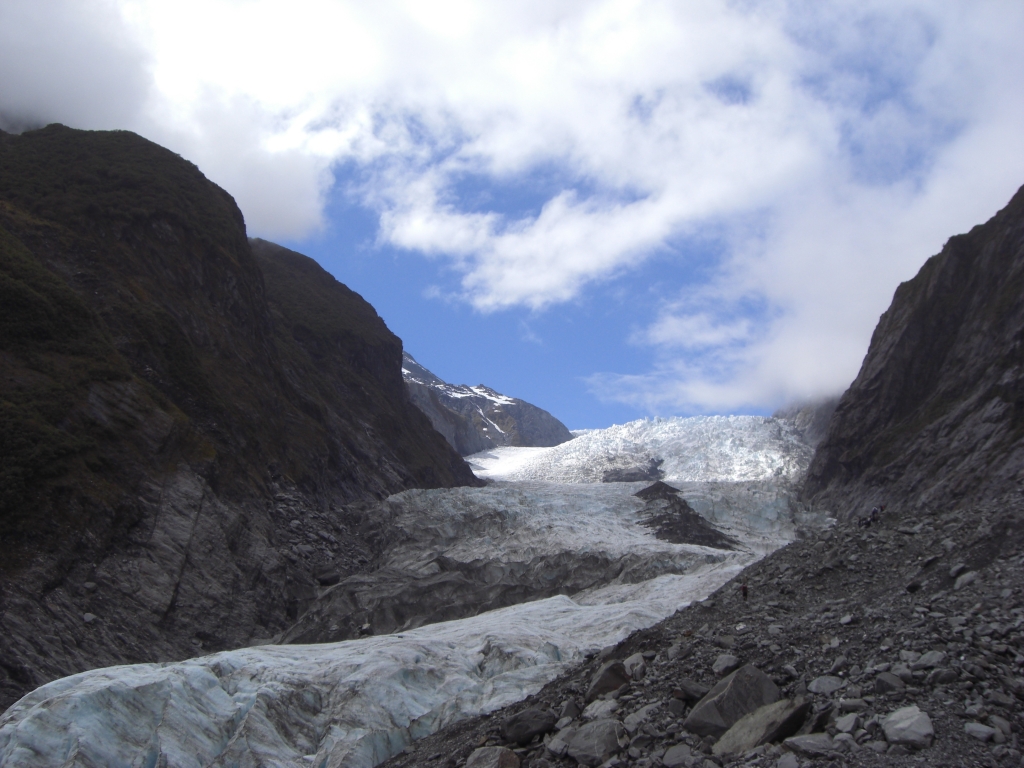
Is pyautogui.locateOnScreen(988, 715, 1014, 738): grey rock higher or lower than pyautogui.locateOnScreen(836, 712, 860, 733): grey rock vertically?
lower

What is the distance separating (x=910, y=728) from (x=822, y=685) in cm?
139

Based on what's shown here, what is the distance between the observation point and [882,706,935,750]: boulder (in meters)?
7.09

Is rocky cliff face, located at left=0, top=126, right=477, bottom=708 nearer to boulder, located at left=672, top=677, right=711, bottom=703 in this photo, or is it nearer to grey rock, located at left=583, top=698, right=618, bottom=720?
grey rock, located at left=583, top=698, right=618, bottom=720

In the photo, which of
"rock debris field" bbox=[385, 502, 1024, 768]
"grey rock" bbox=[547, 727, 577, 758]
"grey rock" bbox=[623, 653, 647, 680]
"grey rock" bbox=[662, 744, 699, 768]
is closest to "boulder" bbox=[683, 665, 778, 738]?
"rock debris field" bbox=[385, 502, 1024, 768]

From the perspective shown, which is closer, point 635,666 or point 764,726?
point 764,726

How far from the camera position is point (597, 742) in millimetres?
9000

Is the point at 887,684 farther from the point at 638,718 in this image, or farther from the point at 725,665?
the point at 638,718

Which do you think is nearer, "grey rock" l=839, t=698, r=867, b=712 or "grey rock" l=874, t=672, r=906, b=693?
"grey rock" l=839, t=698, r=867, b=712

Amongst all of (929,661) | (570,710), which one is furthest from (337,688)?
(929,661)

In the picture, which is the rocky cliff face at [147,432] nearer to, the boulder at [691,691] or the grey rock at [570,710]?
the grey rock at [570,710]

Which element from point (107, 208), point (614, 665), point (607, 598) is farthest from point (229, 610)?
point (107, 208)

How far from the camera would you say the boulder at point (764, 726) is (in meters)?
7.89

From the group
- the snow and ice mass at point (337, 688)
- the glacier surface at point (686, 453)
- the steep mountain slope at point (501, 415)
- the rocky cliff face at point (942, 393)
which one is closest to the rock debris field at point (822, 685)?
the snow and ice mass at point (337, 688)

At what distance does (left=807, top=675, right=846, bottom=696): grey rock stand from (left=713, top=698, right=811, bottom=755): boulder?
0.36 m
